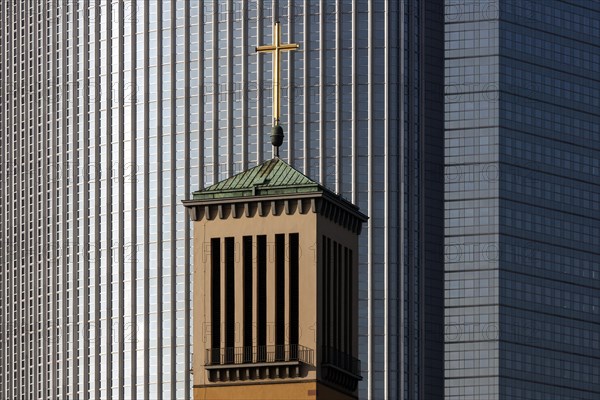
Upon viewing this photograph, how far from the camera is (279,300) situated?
502ft

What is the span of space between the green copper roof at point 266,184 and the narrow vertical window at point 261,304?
3777 millimetres

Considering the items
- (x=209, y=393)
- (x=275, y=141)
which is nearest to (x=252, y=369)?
(x=209, y=393)

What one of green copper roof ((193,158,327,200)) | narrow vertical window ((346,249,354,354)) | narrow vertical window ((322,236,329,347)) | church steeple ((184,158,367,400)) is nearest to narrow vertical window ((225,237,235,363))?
church steeple ((184,158,367,400))

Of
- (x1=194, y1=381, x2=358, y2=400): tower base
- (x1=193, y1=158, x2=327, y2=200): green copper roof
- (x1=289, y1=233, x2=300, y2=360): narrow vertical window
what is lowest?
(x1=194, y1=381, x2=358, y2=400): tower base

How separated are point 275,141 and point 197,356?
12394 mm

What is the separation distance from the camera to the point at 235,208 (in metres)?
156

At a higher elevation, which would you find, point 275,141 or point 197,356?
point 275,141

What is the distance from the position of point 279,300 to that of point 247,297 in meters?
1.75

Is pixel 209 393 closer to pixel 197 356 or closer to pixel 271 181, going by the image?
pixel 197 356

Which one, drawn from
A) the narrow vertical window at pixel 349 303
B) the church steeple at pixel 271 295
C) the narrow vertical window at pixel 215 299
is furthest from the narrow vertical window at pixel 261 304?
the narrow vertical window at pixel 349 303

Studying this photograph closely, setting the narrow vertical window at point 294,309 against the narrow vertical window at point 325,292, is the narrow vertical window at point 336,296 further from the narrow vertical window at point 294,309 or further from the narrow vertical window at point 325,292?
the narrow vertical window at point 294,309

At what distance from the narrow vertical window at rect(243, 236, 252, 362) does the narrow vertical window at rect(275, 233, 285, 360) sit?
4.68ft

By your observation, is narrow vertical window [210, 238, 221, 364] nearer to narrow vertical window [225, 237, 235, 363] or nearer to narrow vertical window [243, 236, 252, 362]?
narrow vertical window [225, 237, 235, 363]

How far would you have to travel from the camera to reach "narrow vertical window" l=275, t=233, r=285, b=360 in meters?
152
